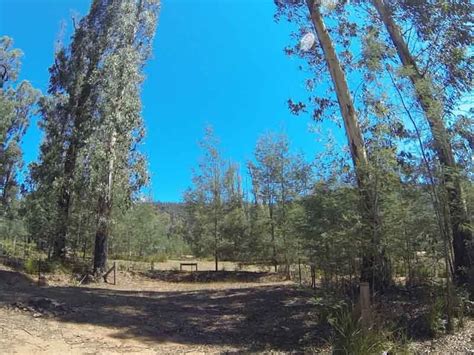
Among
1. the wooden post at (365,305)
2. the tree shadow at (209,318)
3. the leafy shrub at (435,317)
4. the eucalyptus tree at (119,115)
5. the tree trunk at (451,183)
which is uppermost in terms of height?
the eucalyptus tree at (119,115)

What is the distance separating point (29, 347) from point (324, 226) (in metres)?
5.07

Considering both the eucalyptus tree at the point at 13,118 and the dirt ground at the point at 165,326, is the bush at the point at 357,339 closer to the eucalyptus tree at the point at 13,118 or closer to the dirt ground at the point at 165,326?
the dirt ground at the point at 165,326

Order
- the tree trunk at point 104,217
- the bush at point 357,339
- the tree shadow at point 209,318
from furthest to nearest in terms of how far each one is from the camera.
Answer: the tree trunk at point 104,217, the tree shadow at point 209,318, the bush at point 357,339

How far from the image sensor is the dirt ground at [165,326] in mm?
6477

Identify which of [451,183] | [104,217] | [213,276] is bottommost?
[213,276]

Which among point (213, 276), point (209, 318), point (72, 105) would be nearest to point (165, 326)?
point (209, 318)

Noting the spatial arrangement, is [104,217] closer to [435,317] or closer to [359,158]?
[359,158]

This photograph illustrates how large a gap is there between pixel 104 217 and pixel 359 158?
39.7 feet

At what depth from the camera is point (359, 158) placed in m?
8.77

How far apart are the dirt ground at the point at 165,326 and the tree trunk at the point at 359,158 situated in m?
1.35

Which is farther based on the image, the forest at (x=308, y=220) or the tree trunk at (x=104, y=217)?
the tree trunk at (x=104, y=217)

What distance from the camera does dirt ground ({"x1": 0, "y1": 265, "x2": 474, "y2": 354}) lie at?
6477 millimetres

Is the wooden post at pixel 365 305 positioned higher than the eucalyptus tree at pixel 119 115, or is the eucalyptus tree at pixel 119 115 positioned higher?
the eucalyptus tree at pixel 119 115

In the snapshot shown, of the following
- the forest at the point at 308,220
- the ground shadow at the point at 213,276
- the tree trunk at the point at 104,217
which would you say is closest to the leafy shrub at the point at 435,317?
the forest at the point at 308,220
